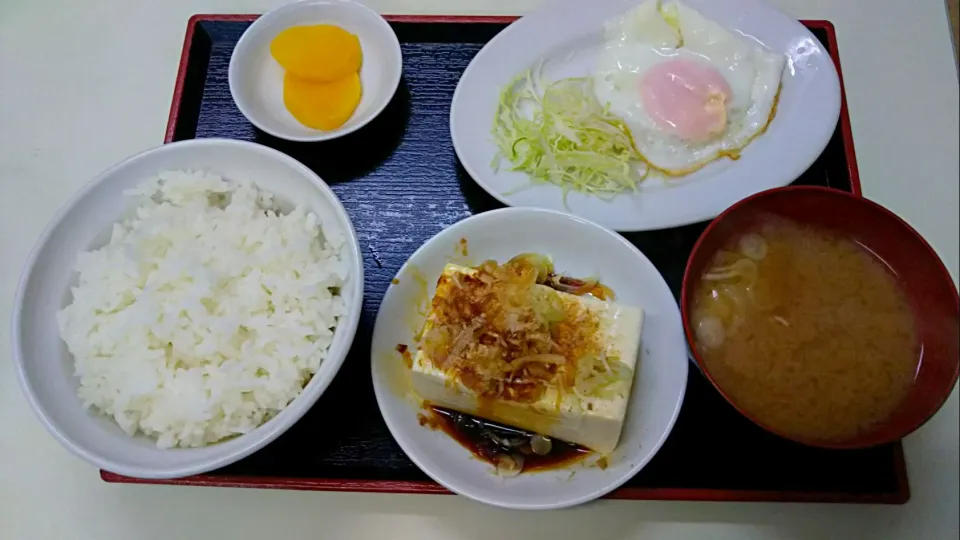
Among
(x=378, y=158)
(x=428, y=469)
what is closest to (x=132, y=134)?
(x=378, y=158)

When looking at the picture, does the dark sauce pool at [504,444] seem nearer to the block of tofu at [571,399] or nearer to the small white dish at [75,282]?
the block of tofu at [571,399]

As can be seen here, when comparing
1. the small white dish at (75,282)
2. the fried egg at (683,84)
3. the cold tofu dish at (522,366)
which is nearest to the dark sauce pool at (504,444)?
the cold tofu dish at (522,366)

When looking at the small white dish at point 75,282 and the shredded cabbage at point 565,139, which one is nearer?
the small white dish at point 75,282

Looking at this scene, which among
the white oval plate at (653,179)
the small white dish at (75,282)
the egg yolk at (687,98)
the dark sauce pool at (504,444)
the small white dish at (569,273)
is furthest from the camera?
the egg yolk at (687,98)

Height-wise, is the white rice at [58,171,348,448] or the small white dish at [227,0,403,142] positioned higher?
the small white dish at [227,0,403,142]

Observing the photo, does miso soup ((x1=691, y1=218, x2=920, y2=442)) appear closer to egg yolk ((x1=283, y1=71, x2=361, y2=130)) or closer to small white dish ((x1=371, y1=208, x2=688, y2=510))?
small white dish ((x1=371, y1=208, x2=688, y2=510))

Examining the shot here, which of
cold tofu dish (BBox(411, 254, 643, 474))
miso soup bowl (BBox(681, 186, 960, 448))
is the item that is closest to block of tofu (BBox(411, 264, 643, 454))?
cold tofu dish (BBox(411, 254, 643, 474))
